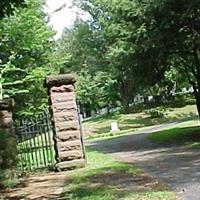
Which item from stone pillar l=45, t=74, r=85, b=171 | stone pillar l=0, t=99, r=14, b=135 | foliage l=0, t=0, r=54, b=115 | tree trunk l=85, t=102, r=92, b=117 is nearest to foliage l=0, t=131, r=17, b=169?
stone pillar l=0, t=99, r=14, b=135

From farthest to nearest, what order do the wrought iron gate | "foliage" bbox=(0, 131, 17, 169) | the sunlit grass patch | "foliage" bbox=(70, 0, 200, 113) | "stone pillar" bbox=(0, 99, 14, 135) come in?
the sunlit grass patch
"foliage" bbox=(70, 0, 200, 113)
the wrought iron gate
"stone pillar" bbox=(0, 99, 14, 135)
"foliage" bbox=(0, 131, 17, 169)

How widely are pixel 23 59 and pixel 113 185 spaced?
2193cm

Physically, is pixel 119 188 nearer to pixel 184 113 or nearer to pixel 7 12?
pixel 7 12

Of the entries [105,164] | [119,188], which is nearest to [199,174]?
[119,188]

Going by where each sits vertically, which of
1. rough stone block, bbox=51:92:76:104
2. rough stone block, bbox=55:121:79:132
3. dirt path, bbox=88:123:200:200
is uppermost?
rough stone block, bbox=51:92:76:104

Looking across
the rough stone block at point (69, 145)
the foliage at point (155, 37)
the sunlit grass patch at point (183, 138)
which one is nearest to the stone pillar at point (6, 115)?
the rough stone block at point (69, 145)

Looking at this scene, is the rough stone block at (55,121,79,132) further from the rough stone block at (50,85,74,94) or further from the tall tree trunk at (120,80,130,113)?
the tall tree trunk at (120,80,130,113)

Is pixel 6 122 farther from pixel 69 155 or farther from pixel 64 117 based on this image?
pixel 69 155

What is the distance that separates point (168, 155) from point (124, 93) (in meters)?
42.7

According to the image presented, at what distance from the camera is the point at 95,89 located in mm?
59312

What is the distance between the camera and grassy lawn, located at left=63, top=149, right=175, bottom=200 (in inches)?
340

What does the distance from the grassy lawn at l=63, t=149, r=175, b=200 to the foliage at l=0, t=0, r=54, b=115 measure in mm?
16695

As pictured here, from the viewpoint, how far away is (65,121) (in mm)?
14773

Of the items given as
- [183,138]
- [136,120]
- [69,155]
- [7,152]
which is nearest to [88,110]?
[136,120]
